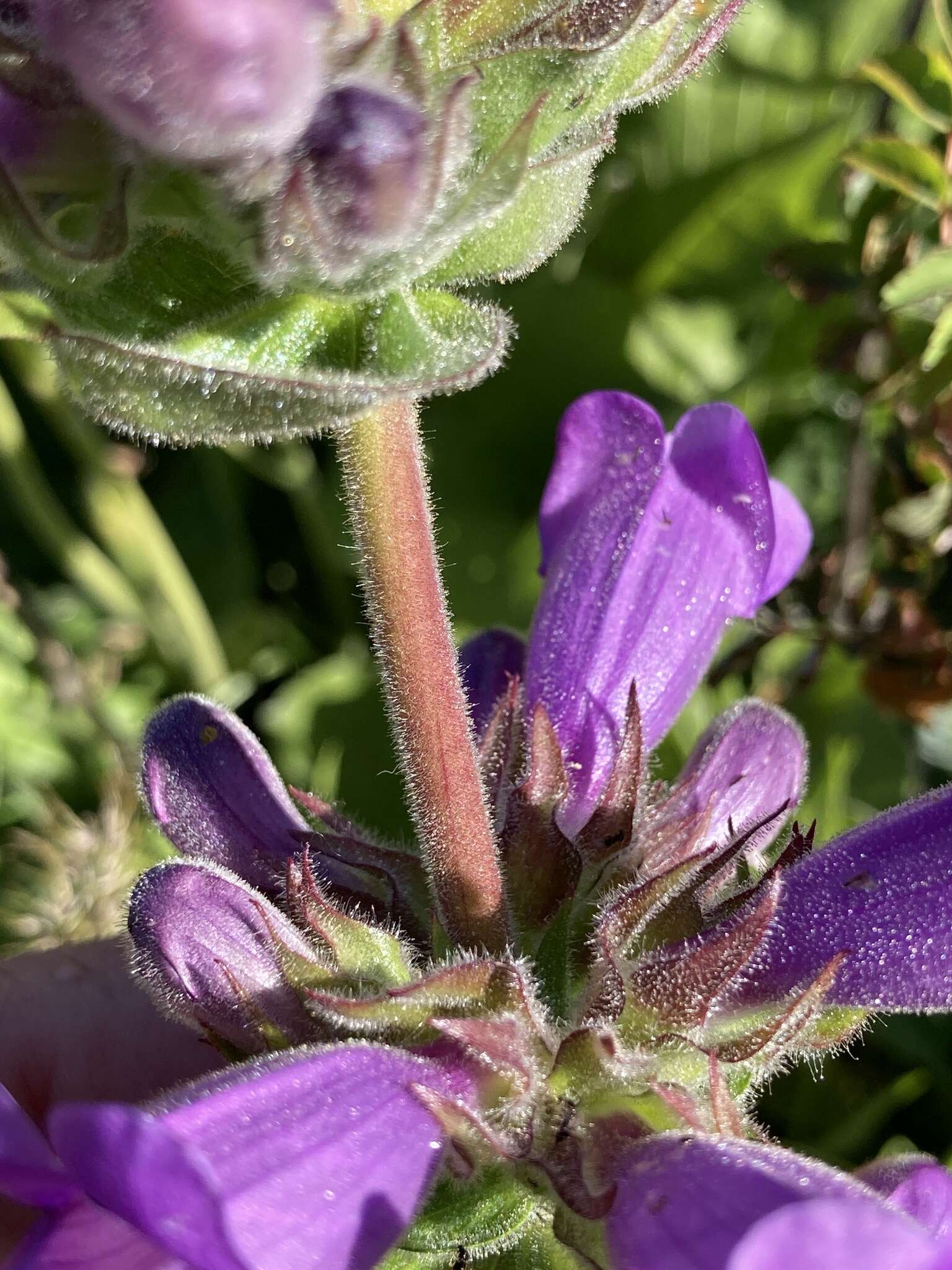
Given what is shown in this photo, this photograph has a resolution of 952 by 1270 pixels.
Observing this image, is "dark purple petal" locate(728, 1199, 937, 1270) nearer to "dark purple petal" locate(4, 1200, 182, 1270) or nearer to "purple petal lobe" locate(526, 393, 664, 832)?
"dark purple petal" locate(4, 1200, 182, 1270)

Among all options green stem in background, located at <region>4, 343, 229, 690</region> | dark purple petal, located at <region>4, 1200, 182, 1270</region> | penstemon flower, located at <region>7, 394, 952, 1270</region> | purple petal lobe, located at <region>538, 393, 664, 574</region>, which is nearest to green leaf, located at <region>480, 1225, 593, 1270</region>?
penstemon flower, located at <region>7, 394, 952, 1270</region>

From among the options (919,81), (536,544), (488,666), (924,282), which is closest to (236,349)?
(488,666)

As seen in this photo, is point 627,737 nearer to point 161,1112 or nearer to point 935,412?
point 161,1112

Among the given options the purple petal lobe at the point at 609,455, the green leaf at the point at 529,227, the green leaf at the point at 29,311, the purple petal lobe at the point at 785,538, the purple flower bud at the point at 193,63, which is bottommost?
the purple petal lobe at the point at 785,538

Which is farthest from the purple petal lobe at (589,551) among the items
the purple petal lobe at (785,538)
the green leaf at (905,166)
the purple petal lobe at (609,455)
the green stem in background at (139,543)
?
the green stem in background at (139,543)

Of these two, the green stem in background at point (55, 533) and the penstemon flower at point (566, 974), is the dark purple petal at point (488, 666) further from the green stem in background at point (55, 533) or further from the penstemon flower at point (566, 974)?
the green stem in background at point (55, 533)

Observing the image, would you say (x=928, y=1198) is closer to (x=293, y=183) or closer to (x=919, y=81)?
(x=293, y=183)
